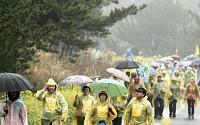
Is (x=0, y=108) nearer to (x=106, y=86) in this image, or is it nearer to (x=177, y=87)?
(x=106, y=86)

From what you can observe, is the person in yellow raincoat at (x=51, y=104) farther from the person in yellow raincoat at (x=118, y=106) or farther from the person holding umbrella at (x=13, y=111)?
the person in yellow raincoat at (x=118, y=106)

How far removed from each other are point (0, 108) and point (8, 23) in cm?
638

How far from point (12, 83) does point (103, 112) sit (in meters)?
2.07

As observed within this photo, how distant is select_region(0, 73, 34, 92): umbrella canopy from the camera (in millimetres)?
8906

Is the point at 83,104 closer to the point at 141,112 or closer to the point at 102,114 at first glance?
the point at 141,112

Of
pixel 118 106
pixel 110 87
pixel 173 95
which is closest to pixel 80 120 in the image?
pixel 118 106

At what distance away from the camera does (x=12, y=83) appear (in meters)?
9.02

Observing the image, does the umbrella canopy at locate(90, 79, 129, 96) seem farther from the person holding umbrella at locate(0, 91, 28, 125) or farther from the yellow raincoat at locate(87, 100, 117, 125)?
the person holding umbrella at locate(0, 91, 28, 125)

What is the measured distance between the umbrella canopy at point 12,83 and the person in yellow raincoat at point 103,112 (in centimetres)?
169

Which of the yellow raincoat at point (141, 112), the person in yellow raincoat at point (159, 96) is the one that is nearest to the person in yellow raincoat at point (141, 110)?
the yellow raincoat at point (141, 112)

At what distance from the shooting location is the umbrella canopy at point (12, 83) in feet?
29.2

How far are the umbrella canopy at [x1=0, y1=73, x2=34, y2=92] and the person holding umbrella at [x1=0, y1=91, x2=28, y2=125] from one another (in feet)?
1.51

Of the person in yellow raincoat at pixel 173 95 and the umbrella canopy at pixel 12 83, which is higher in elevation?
the umbrella canopy at pixel 12 83

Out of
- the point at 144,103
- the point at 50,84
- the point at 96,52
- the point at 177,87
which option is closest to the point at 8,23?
the point at 50,84
